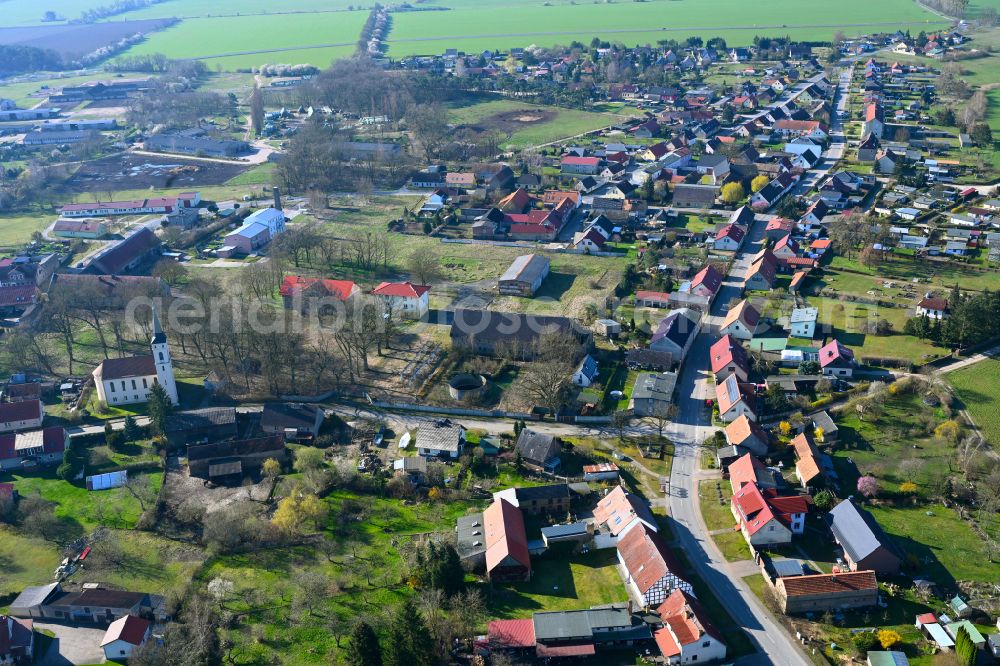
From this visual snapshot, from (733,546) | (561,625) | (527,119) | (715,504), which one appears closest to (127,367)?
(561,625)

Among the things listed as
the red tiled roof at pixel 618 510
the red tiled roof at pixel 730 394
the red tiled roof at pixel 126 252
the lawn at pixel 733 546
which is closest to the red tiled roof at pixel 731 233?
the red tiled roof at pixel 730 394

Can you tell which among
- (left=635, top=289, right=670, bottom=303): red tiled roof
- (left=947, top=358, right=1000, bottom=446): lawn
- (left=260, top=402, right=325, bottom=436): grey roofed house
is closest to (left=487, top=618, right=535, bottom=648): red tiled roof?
(left=260, top=402, right=325, bottom=436): grey roofed house

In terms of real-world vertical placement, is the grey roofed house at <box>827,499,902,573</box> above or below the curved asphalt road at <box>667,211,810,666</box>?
above

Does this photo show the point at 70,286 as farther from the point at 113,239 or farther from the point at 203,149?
the point at 203,149

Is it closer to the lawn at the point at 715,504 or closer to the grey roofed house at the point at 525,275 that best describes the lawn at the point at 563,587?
the lawn at the point at 715,504

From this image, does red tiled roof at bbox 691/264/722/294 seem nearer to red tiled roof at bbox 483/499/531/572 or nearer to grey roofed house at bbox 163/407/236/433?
red tiled roof at bbox 483/499/531/572

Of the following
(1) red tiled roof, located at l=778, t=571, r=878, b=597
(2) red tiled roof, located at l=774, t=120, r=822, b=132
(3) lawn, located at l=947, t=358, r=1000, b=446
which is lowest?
(1) red tiled roof, located at l=778, t=571, r=878, b=597

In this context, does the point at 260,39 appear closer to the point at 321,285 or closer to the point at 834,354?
the point at 321,285
